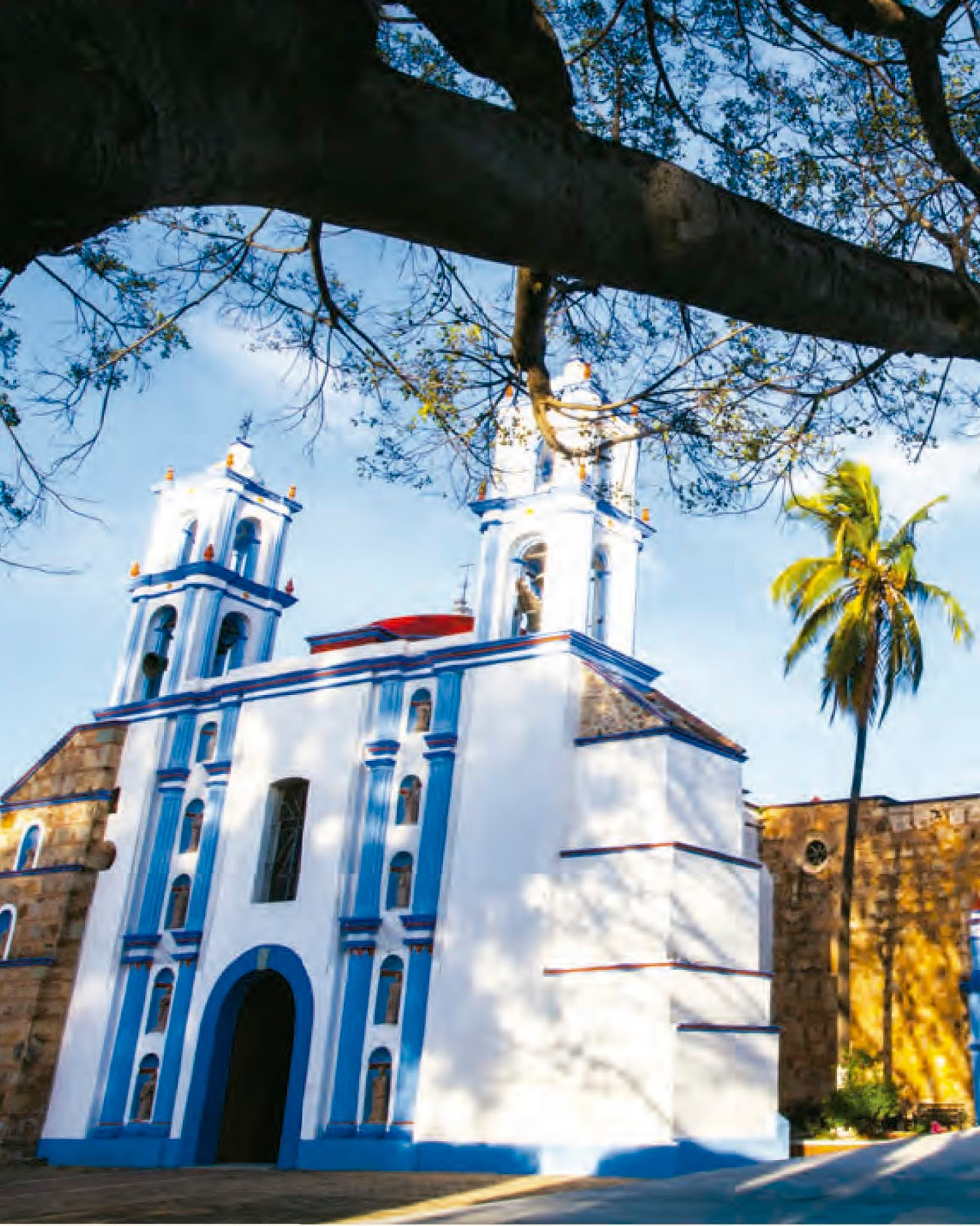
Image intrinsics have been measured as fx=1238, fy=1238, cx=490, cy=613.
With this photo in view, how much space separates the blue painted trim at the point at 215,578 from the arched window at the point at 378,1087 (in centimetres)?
785

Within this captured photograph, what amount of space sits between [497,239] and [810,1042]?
17598 millimetres

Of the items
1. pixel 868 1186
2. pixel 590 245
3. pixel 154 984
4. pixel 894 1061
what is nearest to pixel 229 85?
pixel 590 245

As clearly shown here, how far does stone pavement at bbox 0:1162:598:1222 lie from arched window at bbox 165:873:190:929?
3165 mm

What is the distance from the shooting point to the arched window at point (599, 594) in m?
16.3

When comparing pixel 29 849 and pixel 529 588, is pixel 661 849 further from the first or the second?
pixel 29 849

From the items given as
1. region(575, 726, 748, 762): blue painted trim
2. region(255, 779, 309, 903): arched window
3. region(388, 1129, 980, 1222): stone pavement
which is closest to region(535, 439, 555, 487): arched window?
region(575, 726, 748, 762): blue painted trim

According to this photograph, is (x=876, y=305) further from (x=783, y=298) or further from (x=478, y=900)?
(x=478, y=900)

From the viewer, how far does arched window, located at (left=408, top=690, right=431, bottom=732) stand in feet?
51.7

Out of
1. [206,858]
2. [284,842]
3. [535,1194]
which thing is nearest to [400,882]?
[284,842]

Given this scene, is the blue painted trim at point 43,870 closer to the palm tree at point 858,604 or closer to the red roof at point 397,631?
the red roof at point 397,631

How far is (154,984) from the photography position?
53.5 ft

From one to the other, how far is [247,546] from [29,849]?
5.69 metres

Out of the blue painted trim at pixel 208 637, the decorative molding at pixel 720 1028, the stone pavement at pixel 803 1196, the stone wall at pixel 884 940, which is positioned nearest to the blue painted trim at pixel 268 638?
the blue painted trim at pixel 208 637

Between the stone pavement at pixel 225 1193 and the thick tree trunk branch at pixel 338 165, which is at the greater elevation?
the thick tree trunk branch at pixel 338 165
